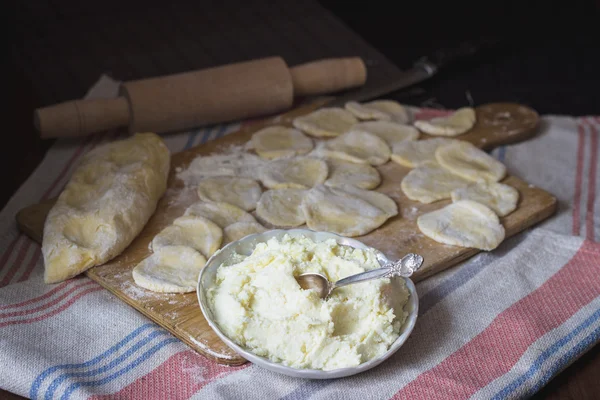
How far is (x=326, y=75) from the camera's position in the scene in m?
3.00

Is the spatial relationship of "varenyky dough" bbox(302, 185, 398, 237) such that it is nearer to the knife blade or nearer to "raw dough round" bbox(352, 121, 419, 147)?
"raw dough round" bbox(352, 121, 419, 147)

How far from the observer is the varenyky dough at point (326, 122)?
2.69 m

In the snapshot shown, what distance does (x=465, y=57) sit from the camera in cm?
330

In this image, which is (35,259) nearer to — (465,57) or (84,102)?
(84,102)

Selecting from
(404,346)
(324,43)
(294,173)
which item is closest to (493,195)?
(294,173)

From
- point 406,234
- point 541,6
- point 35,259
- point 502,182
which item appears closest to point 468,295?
point 406,234

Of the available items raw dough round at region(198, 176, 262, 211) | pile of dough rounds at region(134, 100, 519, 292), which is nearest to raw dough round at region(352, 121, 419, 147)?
pile of dough rounds at region(134, 100, 519, 292)

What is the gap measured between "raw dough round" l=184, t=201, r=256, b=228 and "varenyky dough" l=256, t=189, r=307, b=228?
6 cm

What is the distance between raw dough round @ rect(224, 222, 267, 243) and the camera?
207 cm

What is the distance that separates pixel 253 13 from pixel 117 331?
2338 mm

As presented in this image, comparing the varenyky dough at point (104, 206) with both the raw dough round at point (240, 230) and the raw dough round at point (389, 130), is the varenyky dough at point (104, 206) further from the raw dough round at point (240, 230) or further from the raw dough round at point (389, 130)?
the raw dough round at point (389, 130)

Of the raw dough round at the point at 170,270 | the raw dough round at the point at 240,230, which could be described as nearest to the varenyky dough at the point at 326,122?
the raw dough round at the point at 240,230

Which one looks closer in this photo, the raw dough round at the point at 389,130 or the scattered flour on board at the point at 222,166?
the scattered flour on board at the point at 222,166

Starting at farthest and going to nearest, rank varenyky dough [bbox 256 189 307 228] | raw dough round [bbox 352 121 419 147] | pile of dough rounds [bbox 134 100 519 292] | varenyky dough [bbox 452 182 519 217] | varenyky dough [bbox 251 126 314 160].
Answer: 1. raw dough round [bbox 352 121 419 147]
2. varenyky dough [bbox 251 126 314 160]
3. varenyky dough [bbox 452 182 519 217]
4. varenyky dough [bbox 256 189 307 228]
5. pile of dough rounds [bbox 134 100 519 292]
